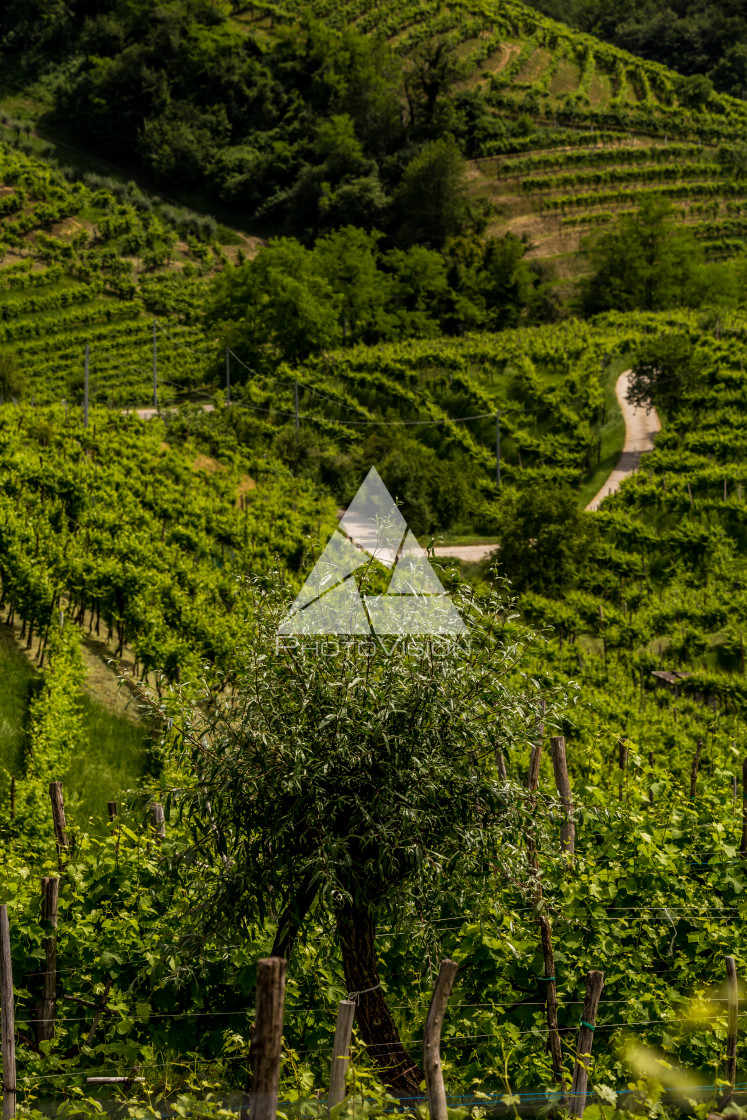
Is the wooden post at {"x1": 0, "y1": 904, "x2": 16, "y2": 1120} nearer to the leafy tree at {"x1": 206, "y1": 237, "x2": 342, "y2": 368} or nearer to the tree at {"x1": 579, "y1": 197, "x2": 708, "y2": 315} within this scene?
the leafy tree at {"x1": 206, "y1": 237, "x2": 342, "y2": 368}

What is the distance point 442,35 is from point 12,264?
166 ft

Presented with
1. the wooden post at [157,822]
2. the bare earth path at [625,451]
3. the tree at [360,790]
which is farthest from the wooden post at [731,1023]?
the bare earth path at [625,451]

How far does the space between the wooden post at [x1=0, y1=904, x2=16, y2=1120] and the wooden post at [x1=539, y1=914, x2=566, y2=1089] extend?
2.96 metres

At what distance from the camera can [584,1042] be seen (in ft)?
15.5

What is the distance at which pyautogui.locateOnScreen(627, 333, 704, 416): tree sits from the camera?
3259 cm

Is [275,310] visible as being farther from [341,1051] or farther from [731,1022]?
[341,1051]

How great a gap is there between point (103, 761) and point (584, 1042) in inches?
392

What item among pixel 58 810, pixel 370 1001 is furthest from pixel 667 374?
pixel 370 1001

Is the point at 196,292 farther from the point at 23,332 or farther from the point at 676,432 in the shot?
the point at 676,432

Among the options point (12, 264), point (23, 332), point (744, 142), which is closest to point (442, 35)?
point (744, 142)

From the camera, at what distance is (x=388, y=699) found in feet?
17.3

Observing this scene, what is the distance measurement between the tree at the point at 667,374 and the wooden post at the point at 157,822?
28.5 meters

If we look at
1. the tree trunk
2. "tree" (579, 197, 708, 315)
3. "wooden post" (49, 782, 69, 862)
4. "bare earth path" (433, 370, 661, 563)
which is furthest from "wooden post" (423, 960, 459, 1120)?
"tree" (579, 197, 708, 315)

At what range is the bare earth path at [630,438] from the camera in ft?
103
